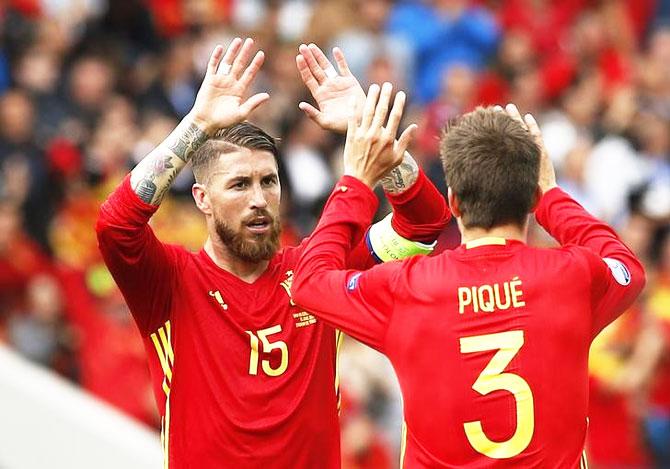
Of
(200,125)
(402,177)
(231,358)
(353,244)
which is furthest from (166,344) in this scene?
(402,177)

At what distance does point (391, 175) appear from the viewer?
18.6 feet

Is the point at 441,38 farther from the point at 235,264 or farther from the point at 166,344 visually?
the point at 166,344

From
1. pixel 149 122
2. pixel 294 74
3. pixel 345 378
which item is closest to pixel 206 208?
pixel 345 378

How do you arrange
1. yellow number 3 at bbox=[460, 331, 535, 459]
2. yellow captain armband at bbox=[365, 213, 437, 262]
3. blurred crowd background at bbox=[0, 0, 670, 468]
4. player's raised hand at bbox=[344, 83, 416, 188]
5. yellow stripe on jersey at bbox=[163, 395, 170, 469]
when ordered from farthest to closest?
blurred crowd background at bbox=[0, 0, 670, 468] < yellow captain armband at bbox=[365, 213, 437, 262] < yellow stripe on jersey at bbox=[163, 395, 170, 469] < player's raised hand at bbox=[344, 83, 416, 188] < yellow number 3 at bbox=[460, 331, 535, 459]

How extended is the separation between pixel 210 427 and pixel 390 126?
4.58ft

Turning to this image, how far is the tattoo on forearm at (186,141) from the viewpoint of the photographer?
5.45 meters

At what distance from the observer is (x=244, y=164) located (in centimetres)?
580

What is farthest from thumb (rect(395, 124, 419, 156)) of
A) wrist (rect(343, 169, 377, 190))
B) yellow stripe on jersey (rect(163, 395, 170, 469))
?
yellow stripe on jersey (rect(163, 395, 170, 469))

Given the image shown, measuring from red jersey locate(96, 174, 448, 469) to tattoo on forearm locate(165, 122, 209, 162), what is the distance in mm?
298

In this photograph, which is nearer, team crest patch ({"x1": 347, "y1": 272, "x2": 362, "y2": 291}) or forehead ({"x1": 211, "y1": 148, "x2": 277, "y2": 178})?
Result: team crest patch ({"x1": 347, "y1": 272, "x2": 362, "y2": 291})

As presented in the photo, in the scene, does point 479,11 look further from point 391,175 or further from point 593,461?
point 391,175

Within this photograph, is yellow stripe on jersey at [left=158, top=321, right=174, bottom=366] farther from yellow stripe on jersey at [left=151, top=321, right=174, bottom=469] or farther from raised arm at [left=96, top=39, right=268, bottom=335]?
raised arm at [left=96, top=39, right=268, bottom=335]

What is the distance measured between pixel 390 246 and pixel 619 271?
1135mm

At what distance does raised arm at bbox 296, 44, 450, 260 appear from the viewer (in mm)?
5492
